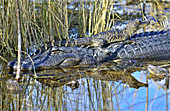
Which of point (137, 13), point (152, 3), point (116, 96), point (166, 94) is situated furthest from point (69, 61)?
point (152, 3)

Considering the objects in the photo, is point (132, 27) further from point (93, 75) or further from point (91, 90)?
point (91, 90)

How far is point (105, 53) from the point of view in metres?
5.77

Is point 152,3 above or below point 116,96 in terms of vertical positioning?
above

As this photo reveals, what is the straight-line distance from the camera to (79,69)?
522 cm

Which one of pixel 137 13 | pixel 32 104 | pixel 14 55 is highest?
pixel 137 13

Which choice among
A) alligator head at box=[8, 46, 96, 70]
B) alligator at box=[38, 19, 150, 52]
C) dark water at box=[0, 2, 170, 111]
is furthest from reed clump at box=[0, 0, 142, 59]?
dark water at box=[0, 2, 170, 111]

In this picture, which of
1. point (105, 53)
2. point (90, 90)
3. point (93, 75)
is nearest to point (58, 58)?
point (93, 75)

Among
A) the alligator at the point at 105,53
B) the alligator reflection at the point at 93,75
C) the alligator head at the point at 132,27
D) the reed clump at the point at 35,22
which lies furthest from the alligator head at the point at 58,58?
the alligator head at the point at 132,27

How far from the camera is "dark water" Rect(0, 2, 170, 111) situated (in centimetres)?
360

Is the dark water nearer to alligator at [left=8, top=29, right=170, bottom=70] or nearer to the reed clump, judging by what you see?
alligator at [left=8, top=29, right=170, bottom=70]

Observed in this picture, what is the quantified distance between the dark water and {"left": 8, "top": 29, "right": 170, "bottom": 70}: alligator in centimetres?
23

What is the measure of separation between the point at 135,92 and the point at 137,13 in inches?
228

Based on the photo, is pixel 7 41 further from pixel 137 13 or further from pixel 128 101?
pixel 137 13

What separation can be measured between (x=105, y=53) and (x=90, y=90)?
1.74 meters
